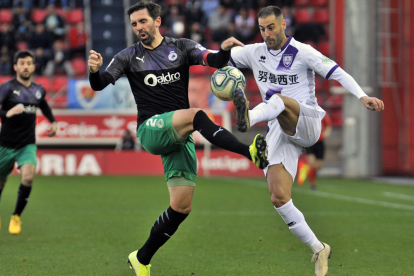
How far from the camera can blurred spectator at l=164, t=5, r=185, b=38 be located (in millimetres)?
18875

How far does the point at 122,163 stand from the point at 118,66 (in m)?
13.2

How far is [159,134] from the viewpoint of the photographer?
4.42 meters

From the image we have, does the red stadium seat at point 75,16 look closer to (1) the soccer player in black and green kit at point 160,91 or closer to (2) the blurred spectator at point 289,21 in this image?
(2) the blurred spectator at point 289,21

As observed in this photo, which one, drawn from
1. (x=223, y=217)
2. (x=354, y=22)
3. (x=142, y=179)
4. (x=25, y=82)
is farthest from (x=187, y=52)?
(x=354, y=22)

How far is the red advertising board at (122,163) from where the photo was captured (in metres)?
17.4

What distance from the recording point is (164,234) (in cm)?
469

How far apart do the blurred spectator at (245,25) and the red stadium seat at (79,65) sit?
17.4 ft

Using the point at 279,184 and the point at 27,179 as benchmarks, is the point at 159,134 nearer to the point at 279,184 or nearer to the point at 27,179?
the point at 279,184

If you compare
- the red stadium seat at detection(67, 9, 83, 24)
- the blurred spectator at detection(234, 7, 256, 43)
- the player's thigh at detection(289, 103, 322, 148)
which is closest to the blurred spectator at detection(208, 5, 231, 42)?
the blurred spectator at detection(234, 7, 256, 43)

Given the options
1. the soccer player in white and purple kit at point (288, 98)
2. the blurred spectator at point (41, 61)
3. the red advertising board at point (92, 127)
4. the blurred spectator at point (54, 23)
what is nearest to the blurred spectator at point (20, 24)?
the blurred spectator at point (54, 23)

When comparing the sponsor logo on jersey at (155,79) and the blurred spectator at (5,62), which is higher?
the blurred spectator at (5,62)

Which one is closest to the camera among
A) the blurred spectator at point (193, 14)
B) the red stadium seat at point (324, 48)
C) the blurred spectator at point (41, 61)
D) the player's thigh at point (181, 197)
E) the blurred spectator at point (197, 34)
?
the player's thigh at point (181, 197)

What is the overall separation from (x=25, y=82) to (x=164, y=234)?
358 cm

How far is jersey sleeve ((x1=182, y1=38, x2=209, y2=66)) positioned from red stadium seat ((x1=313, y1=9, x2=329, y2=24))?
16711 mm
